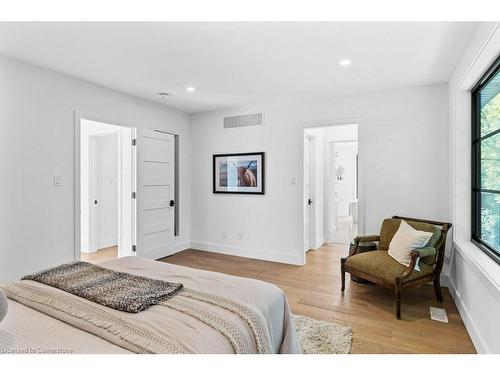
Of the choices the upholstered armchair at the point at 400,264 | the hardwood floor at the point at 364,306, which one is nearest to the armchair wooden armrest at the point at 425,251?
the upholstered armchair at the point at 400,264

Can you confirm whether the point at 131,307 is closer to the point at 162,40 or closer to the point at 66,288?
the point at 66,288

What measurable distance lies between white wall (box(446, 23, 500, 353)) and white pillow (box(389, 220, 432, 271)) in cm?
33

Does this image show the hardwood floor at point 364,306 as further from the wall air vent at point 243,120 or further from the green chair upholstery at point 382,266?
the wall air vent at point 243,120

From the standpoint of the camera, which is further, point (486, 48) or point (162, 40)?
point (162, 40)

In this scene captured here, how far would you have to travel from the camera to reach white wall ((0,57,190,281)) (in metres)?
2.87

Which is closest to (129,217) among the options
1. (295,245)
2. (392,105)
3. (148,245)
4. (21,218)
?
(148,245)

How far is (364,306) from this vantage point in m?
2.92

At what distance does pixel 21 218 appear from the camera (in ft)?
9.75

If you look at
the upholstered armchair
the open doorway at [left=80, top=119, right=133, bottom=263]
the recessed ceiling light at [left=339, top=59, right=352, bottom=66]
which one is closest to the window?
the upholstered armchair

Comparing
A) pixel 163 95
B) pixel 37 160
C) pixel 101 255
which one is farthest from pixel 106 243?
pixel 163 95

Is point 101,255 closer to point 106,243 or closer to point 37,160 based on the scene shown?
point 106,243

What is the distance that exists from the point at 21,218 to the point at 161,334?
2635mm

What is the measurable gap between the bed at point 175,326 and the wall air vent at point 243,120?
10.8 feet

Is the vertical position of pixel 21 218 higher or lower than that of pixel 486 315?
higher
